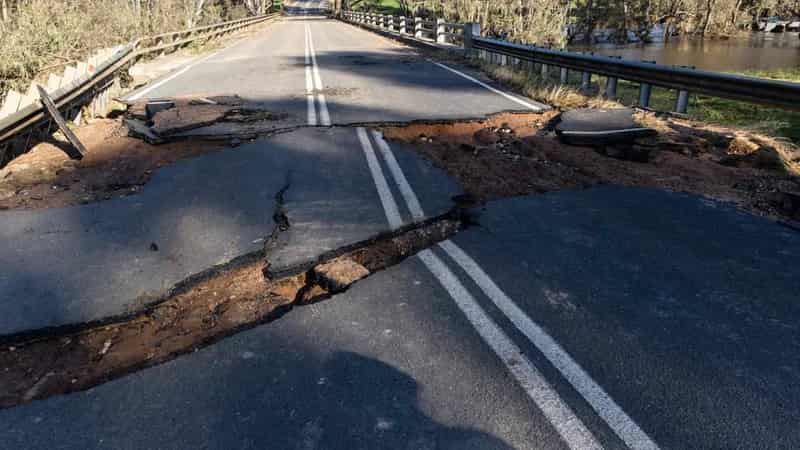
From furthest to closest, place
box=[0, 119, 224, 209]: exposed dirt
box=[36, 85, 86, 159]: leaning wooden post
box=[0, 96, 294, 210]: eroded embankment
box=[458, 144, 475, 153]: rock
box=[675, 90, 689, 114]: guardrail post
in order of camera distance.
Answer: box=[675, 90, 689, 114]: guardrail post, box=[36, 85, 86, 159]: leaning wooden post, box=[458, 144, 475, 153]: rock, box=[0, 96, 294, 210]: eroded embankment, box=[0, 119, 224, 209]: exposed dirt

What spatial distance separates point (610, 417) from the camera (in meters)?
2.63

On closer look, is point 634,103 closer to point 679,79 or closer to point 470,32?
point 679,79

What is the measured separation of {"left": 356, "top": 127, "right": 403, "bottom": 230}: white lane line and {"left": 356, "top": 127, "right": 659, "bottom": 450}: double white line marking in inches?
Answer: 4.7

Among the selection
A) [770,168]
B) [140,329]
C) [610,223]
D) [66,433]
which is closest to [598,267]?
[610,223]

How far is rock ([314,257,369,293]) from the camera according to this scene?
3961mm

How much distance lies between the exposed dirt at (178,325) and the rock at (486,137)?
3664 mm

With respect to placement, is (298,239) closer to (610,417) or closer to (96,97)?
(610,417)

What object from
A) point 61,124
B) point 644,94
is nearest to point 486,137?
point 644,94

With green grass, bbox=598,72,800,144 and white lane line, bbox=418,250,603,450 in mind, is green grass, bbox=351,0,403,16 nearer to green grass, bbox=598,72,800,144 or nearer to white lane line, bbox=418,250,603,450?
green grass, bbox=598,72,800,144

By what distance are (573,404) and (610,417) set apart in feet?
0.57

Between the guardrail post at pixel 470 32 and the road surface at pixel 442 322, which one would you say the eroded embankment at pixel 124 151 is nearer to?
the road surface at pixel 442 322

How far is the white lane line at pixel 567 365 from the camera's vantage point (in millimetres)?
2531

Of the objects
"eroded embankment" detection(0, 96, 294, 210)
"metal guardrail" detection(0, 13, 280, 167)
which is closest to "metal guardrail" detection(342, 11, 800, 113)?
"eroded embankment" detection(0, 96, 294, 210)

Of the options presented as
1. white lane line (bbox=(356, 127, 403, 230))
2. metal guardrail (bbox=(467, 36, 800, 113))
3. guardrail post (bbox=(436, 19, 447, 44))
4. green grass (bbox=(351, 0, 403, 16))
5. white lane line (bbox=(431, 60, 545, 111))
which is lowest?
white lane line (bbox=(356, 127, 403, 230))
